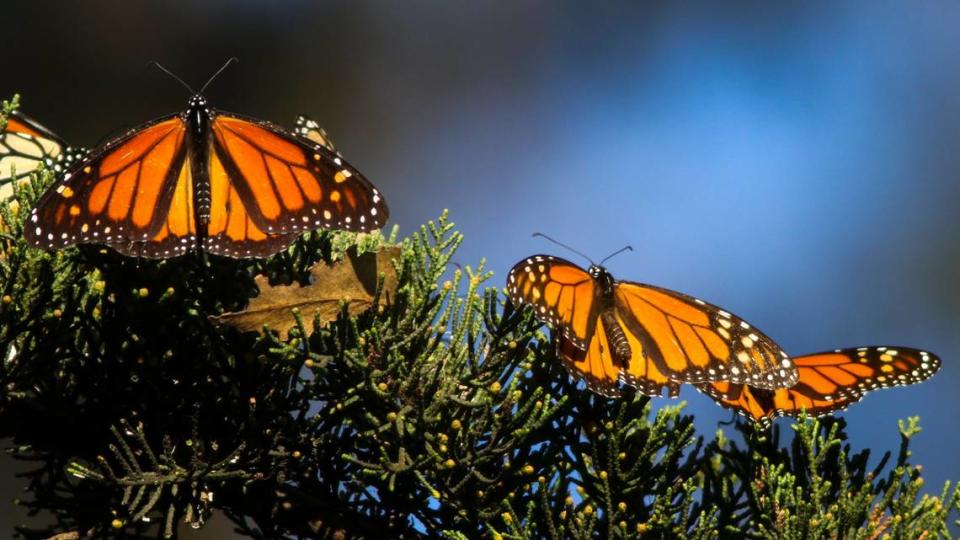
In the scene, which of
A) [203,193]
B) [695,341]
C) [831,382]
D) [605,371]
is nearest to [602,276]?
[695,341]

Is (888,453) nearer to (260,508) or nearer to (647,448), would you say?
(647,448)

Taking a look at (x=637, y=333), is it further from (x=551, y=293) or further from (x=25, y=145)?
(x=25, y=145)

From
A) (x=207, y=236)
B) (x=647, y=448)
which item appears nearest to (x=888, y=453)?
(x=647, y=448)

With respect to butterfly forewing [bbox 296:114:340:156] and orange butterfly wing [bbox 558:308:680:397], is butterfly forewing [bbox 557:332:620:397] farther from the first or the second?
butterfly forewing [bbox 296:114:340:156]

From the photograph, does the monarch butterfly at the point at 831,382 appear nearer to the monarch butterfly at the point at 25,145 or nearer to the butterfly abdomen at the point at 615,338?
the butterfly abdomen at the point at 615,338

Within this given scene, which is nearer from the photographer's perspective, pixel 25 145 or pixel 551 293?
pixel 551 293

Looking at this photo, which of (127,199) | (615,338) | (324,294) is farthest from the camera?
(615,338)
